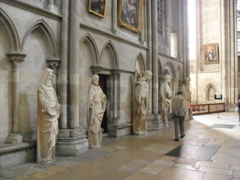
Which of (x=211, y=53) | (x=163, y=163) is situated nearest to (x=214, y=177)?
(x=163, y=163)

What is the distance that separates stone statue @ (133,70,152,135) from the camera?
8.17 m

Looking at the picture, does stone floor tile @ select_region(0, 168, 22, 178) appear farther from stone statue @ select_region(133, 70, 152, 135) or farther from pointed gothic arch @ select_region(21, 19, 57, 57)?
stone statue @ select_region(133, 70, 152, 135)

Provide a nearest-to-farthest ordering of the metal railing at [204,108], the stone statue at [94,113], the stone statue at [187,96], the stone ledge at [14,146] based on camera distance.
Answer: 1. the stone ledge at [14,146]
2. the stone statue at [94,113]
3. the stone statue at [187,96]
4. the metal railing at [204,108]

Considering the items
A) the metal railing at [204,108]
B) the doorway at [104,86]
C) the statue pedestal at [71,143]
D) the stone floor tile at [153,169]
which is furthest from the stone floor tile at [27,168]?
the metal railing at [204,108]

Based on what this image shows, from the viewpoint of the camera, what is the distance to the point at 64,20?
587 cm

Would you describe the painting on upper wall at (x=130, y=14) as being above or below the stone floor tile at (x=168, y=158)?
above

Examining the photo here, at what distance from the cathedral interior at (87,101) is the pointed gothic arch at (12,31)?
0.07ft

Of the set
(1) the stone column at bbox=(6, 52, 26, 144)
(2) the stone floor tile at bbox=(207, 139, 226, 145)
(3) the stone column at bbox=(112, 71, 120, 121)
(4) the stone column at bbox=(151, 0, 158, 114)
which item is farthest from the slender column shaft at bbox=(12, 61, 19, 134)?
(4) the stone column at bbox=(151, 0, 158, 114)

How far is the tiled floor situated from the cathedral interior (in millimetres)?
19

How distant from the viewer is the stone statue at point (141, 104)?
817 centimetres

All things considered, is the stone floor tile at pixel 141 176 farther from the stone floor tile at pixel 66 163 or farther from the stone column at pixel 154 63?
the stone column at pixel 154 63

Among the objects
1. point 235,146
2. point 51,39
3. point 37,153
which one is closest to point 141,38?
point 51,39

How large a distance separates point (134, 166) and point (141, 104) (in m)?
3.74

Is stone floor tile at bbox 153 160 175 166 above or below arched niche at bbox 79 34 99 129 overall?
below
